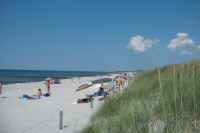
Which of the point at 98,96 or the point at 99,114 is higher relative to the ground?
the point at 99,114

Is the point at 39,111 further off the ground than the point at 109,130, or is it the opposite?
the point at 109,130

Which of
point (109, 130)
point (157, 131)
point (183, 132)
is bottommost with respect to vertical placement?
point (109, 130)

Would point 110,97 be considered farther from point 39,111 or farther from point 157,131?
point 39,111

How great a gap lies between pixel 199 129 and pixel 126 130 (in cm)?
93

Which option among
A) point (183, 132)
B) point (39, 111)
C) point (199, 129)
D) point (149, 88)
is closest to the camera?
point (183, 132)

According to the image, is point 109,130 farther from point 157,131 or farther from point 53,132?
point 53,132

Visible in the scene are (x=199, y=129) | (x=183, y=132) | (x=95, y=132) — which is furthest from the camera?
(x=95, y=132)

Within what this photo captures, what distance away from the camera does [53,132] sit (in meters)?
5.39

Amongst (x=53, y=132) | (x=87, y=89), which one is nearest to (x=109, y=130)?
(x=53, y=132)

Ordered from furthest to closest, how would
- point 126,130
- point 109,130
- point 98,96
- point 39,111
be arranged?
point 98,96 < point 39,111 < point 109,130 < point 126,130

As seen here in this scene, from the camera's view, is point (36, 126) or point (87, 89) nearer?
point (36, 126)

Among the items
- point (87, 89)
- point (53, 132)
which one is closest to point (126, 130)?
point (53, 132)

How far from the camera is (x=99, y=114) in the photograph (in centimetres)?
410

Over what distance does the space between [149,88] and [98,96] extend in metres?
7.98
